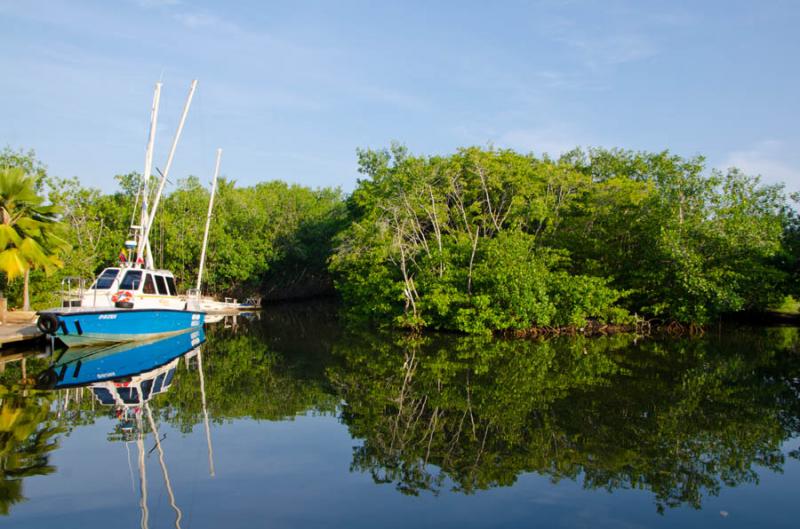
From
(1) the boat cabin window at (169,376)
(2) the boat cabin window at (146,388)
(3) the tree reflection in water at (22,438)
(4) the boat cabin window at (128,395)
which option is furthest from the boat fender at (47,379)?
(1) the boat cabin window at (169,376)

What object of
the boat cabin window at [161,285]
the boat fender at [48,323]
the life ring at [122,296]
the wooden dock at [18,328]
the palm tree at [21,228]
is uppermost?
the palm tree at [21,228]

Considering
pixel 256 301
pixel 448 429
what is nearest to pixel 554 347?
pixel 448 429

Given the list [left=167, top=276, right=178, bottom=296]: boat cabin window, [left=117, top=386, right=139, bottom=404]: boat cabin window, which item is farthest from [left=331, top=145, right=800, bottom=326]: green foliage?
[left=117, top=386, right=139, bottom=404]: boat cabin window

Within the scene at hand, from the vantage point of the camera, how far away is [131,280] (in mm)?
21969

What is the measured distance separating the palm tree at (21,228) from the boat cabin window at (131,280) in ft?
15.3

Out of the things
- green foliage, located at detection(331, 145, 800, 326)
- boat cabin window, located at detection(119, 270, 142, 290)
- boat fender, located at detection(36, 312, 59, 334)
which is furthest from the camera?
green foliage, located at detection(331, 145, 800, 326)

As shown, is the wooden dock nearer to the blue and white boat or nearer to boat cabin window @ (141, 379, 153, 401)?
the blue and white boat

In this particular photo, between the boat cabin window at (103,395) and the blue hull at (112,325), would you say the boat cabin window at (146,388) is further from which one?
the blue hull at (112,325)

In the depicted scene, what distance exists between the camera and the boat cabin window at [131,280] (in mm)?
21778

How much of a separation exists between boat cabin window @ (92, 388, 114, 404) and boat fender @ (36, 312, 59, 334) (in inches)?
256

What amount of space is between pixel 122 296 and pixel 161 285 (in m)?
2.84

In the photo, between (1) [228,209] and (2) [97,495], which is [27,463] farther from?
(1) [228,209]

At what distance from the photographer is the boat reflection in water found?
9.66m

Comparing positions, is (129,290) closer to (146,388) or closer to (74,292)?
(74,292)
